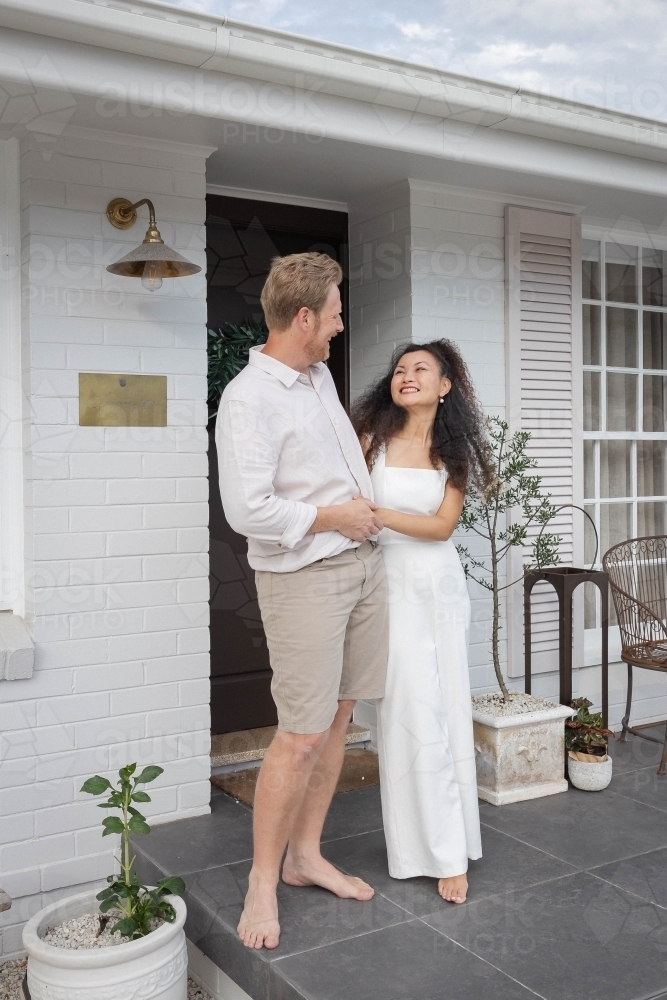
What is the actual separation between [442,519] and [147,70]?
149 cm

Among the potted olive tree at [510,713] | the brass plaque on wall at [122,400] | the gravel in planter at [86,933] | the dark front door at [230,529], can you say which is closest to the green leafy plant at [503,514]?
the potted olive tree at [510,713]

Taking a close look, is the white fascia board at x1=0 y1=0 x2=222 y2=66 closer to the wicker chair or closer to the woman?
the woman

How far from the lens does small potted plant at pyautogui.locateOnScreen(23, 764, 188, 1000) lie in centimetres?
219

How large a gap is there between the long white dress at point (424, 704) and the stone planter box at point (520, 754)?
62 centimetres

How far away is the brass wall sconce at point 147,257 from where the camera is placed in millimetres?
2830

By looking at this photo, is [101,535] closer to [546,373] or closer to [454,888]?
[454,888]

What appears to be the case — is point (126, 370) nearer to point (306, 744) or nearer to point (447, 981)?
point (306, 744)

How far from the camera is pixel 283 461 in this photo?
2.37 m

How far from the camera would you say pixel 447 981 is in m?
2.18

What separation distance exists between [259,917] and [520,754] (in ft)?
4.38

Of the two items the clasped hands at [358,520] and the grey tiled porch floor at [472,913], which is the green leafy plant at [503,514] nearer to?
the grey tiled porch floor at [472,913]

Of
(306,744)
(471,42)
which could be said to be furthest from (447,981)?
(471,42)

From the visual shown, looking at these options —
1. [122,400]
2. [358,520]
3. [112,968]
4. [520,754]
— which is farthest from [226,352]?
[112,968]

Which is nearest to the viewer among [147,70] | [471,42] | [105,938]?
[105,938]
